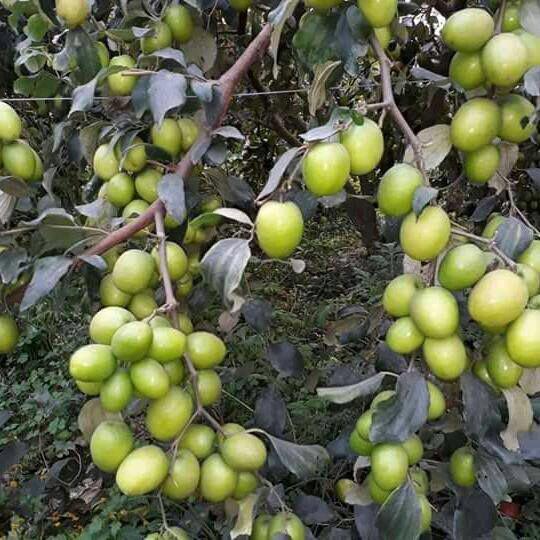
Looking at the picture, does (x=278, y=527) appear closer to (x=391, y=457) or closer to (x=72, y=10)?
(x=391, y=457)

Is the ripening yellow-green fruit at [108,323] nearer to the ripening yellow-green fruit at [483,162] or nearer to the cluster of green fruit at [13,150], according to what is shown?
the cluster of green fruit at [13,150]

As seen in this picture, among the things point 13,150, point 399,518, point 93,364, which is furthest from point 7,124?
point 399,518

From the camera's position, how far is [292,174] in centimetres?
78

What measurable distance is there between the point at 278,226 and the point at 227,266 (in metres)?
0.08

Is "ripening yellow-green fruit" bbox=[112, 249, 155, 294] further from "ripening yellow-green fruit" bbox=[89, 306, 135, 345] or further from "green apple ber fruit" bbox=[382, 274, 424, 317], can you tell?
"green apple ber fruit" bbox=[382, 274, 424, 317]

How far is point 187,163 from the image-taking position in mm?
924

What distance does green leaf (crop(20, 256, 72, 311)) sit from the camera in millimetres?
776

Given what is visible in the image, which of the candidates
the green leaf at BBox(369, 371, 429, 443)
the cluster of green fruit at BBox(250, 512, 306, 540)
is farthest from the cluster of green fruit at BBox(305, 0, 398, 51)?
the cluster of green fruit at BBox(250, 512, 306, 540)

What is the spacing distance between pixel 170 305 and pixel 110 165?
0.30 meters

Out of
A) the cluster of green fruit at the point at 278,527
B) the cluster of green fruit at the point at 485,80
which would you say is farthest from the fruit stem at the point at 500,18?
the cluster of green fruit at the point at 278,527

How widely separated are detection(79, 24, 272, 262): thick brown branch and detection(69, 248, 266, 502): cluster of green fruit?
32 millimetres

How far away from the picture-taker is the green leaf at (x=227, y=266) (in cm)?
75

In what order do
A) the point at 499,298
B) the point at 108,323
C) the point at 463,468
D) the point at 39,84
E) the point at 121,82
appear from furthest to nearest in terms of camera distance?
the point at 39,84 < the point at 121,82 < the point at 463,468 < the point at 108,323 < the point at 499,298

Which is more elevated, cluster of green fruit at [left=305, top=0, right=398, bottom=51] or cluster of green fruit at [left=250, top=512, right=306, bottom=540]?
cluster of green fruit at [left=305, top=0, right=398, bottom=51]
